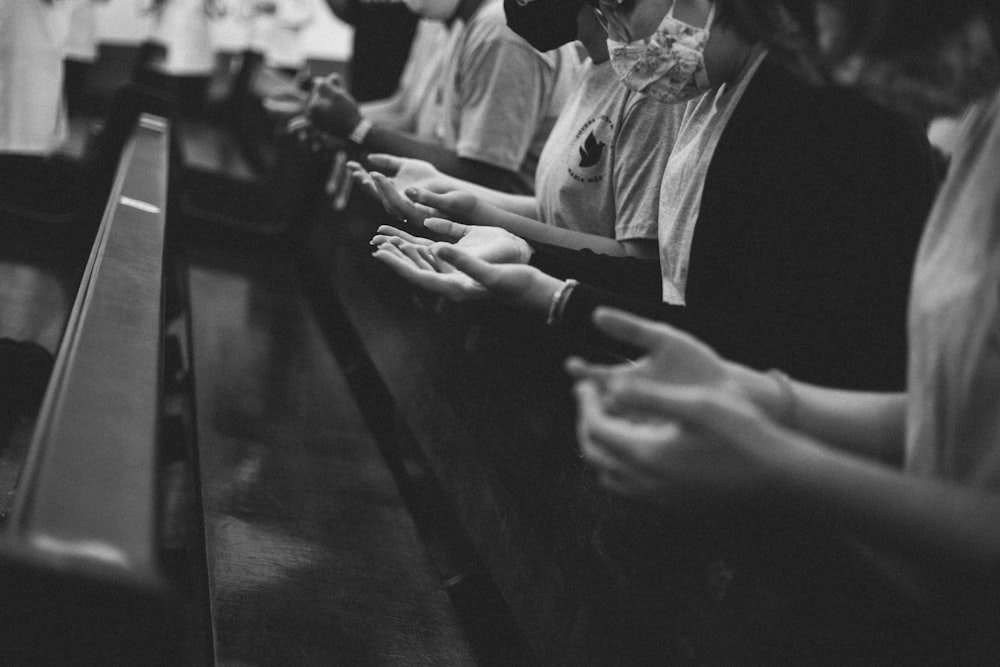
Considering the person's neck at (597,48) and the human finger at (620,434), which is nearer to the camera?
the human finger at (620,434)

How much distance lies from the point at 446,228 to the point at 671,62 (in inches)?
18.6

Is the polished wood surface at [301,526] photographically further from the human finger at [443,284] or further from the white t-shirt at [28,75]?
the white t-shirt at [28,75]

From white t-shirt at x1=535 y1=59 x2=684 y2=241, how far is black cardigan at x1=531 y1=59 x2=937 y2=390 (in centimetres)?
41

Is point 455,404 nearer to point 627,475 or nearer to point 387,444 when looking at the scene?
point 387,444

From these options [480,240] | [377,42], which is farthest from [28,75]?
[480,240]

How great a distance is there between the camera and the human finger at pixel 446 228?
1.80 meters

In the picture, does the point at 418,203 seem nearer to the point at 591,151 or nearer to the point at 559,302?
the point at 591,151

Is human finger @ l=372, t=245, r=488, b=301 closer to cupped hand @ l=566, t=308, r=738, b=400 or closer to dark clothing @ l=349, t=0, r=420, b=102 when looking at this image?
cupped hand @ l=566, t=308, r=738, b=400

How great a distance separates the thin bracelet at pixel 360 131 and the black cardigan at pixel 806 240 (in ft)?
6.60

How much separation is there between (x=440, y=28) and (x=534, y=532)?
11.0 feet

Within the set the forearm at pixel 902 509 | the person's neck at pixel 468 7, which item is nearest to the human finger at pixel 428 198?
the forearm at pixel 902 509

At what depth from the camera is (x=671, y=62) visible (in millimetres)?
1673

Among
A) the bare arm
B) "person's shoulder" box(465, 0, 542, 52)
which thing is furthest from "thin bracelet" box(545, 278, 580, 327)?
"person's shoulder" box(465, 0, 542, 52)

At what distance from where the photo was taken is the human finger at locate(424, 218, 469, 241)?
1797 mm
